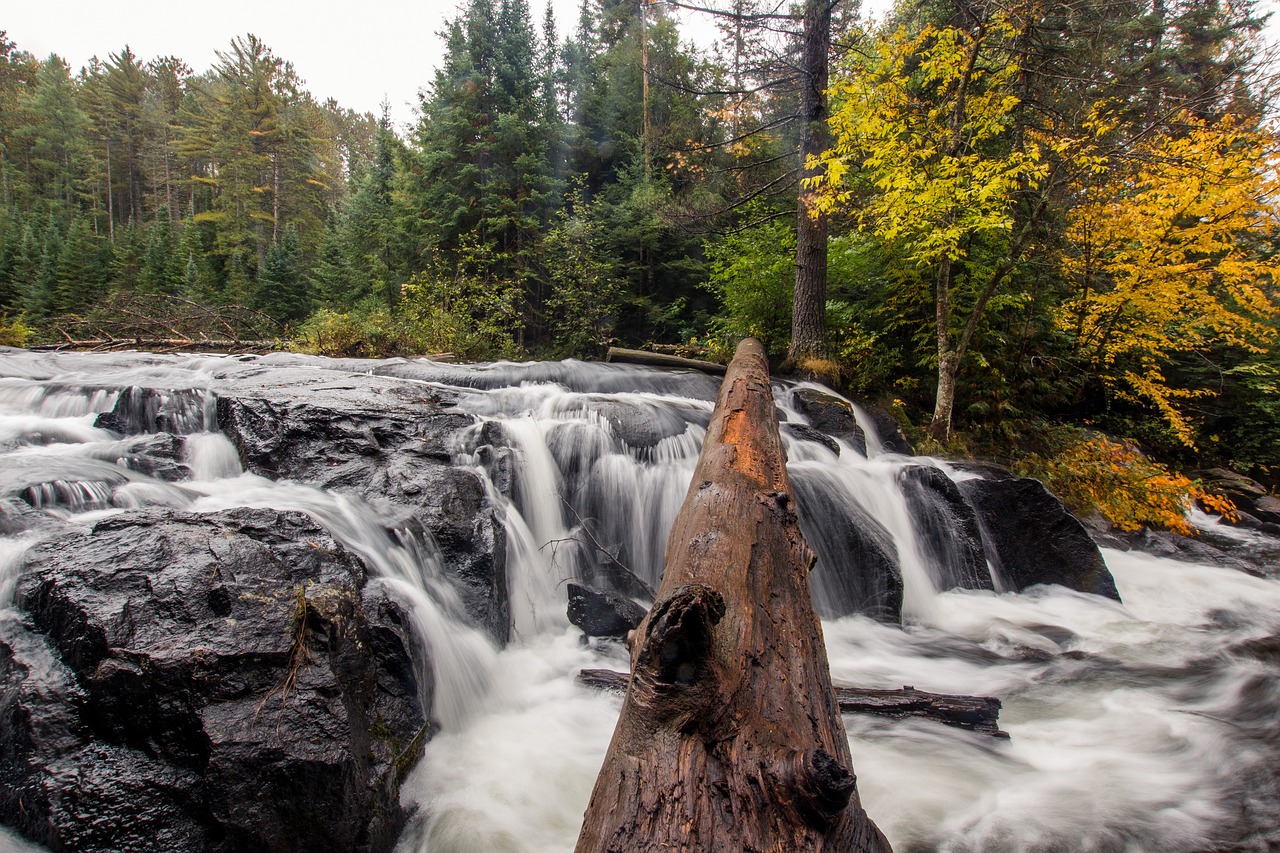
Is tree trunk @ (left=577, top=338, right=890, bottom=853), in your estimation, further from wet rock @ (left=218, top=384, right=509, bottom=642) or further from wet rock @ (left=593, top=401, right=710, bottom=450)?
wet rock @ (left=593, top=401, right=710, bottom=450)

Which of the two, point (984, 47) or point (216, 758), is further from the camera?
point (984, 47)

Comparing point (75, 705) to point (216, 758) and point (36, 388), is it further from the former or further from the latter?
point (36, 388)

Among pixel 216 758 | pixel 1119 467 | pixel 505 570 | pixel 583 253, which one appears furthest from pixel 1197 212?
pixel 583 253

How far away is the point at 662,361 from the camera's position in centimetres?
1129

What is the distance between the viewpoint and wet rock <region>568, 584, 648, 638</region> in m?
4.23

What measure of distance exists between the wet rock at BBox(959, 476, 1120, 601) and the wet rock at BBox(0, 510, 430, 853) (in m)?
5.98

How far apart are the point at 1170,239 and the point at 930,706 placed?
8.85 metres

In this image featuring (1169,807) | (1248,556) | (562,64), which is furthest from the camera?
(562,64)

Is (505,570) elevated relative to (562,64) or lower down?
lower down

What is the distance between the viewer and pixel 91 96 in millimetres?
43562

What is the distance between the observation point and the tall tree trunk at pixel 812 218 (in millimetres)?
8898

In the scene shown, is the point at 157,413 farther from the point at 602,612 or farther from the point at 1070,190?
the point at 1070,190

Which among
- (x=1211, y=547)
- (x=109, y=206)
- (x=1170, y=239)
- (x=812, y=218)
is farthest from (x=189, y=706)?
(x=109, y=206)

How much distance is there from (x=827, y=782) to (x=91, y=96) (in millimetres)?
66120
